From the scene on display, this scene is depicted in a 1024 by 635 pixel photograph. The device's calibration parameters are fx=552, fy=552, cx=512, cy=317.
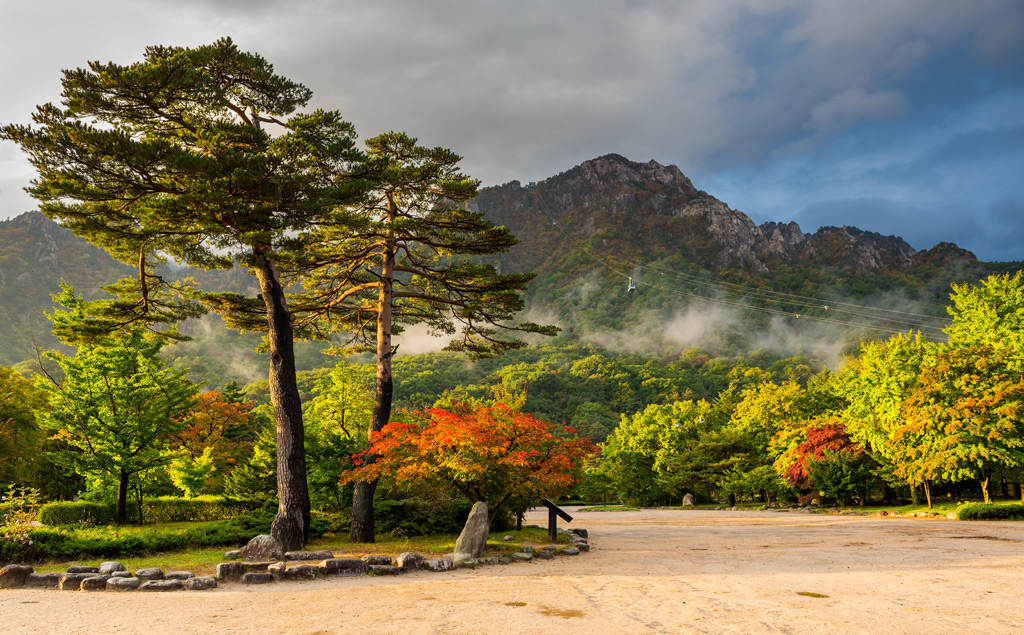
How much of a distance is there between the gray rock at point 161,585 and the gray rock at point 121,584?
0.13m

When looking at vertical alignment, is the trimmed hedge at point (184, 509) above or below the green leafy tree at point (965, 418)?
below

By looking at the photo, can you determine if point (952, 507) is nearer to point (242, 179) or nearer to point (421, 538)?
point (421, 538)

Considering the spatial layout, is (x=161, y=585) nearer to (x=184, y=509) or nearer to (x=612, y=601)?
(x=612, y=601)

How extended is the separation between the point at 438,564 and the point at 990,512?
21.9 m

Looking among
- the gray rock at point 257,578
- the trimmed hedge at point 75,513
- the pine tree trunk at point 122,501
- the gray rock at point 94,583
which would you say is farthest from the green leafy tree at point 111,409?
A: the gray rock at point 257,578

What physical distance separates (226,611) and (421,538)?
8.74m

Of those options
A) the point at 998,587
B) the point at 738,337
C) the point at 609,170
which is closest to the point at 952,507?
the point at 998,587

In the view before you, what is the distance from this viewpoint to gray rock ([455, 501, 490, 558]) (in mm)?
11750

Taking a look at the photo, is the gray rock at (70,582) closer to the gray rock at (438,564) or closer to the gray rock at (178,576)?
the gray rock at (178,576)

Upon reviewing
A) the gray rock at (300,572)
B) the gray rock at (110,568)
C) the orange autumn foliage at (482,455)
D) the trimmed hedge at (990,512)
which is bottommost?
the trimmed hedge at (990,512)

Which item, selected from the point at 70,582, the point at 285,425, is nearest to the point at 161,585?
the point at 70,582

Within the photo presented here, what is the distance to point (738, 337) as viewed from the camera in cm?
11612

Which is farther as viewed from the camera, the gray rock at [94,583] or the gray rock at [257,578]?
the gray rock at [257,578]

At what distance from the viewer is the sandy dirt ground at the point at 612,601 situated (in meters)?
6.24
